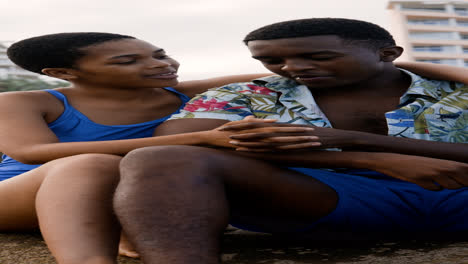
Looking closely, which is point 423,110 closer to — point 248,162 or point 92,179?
point 248,162

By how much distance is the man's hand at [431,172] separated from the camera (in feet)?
5.22

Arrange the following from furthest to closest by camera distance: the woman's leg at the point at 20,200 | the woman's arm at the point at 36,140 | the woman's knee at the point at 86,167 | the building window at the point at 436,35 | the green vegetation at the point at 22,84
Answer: the building window at the point at 436,35, the green vegetation at the point at 22,84, the woman's arm at the point at 36,140, the woman's leg at the point at 20,200, the woman's knee at the point at 86,167

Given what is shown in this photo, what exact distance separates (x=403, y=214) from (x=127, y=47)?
1373mm

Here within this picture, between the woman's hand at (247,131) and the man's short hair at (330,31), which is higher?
the man's short hair at (330,31)

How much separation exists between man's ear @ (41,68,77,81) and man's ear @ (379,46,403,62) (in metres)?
1.37

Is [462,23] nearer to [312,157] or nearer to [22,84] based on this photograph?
[22,84]

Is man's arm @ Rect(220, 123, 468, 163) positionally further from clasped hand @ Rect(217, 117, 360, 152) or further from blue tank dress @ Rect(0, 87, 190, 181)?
blue tank dress @ Rect(0, 87, 190, 181)

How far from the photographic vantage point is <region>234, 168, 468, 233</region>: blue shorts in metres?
1.68

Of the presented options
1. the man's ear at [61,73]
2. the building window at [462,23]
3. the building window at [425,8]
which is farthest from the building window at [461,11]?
the man's ear at [61,73]

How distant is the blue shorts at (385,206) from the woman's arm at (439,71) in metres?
0.49

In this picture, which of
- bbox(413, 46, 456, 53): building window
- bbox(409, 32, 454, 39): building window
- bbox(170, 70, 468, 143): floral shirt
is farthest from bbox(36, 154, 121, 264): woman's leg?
bbox(409, 32, 454, 39): building window

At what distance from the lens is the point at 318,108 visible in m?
2.01

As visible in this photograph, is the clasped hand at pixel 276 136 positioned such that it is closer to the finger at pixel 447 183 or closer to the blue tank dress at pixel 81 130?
the finger at pixel 447 183

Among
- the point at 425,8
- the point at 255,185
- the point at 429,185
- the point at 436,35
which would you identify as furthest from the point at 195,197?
the point at 425,8
